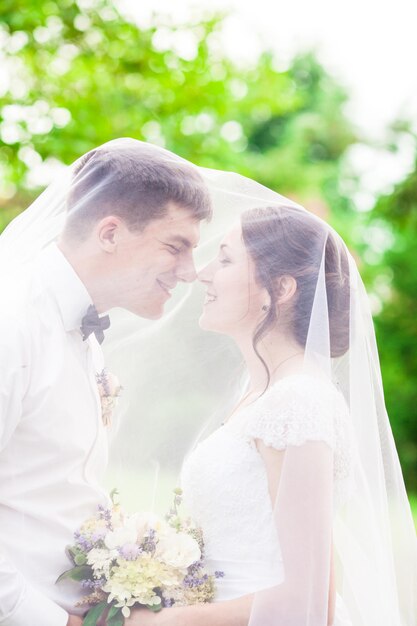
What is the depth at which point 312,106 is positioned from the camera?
2836 cm

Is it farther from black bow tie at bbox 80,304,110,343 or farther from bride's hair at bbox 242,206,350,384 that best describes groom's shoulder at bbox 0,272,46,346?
bride's hair at bbox 242,206,350,384

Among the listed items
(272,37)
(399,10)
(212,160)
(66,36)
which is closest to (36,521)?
(66,36)

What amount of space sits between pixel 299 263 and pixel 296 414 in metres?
0.49

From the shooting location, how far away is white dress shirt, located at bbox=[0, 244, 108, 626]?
2.47m

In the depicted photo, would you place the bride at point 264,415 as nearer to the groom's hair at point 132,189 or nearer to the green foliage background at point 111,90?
the groom's hair at point 132,189

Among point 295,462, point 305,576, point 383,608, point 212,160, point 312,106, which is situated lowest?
point 312,106

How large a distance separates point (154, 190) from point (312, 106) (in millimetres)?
26454

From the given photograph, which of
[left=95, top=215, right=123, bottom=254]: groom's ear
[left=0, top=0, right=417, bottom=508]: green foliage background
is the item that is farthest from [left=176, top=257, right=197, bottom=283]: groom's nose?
[left=0, top=0, right=417, bottom=508]: green foliage background

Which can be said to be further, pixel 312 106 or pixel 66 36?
pixel 312 106

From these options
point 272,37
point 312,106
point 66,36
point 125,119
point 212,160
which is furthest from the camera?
point 312,106

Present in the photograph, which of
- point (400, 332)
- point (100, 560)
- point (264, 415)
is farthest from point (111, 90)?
point (400, 332)

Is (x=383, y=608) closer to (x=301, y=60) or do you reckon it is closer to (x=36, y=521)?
(x=36, y=521)

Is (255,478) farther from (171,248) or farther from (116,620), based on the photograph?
(171,248)

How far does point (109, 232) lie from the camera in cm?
280
